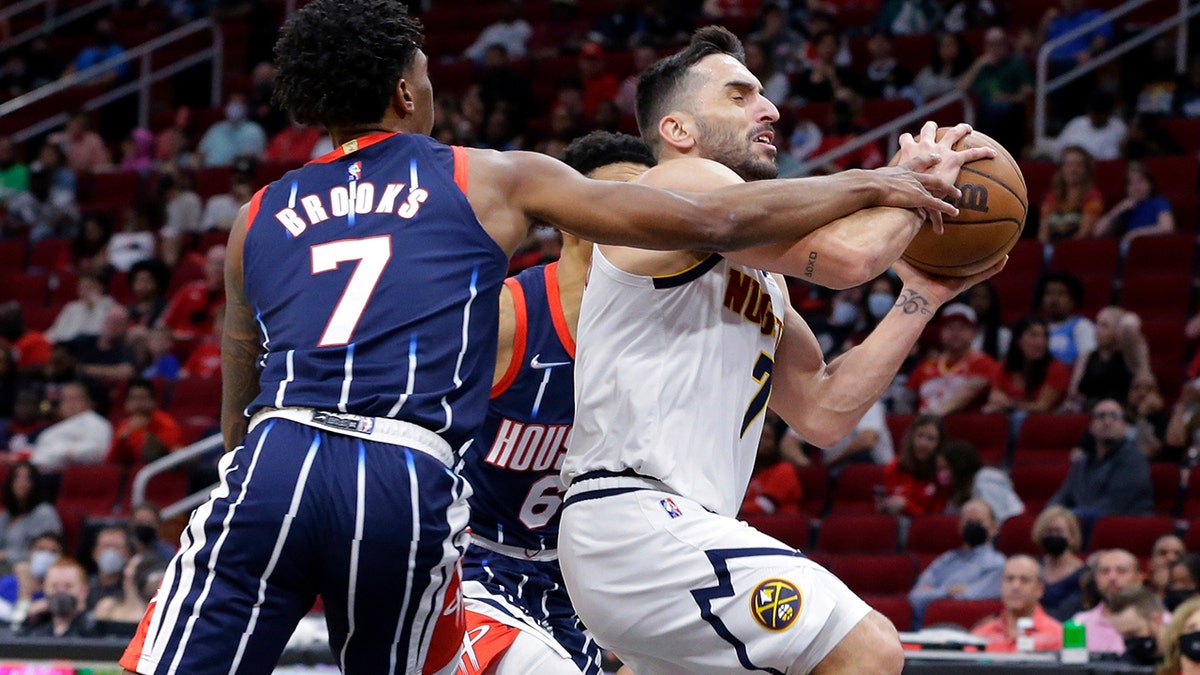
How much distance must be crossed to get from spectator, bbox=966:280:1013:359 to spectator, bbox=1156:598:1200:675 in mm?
4385

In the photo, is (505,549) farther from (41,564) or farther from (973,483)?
(41,564)

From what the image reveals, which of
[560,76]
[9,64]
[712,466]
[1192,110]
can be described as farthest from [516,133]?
[712,466]

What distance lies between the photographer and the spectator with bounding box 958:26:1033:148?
13102 mm

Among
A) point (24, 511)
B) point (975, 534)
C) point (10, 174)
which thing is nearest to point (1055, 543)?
point (975, 534)

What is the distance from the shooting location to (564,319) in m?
4.78

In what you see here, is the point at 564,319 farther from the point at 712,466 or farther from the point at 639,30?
the point at 639,30

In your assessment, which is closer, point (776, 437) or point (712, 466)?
point (712, 466)

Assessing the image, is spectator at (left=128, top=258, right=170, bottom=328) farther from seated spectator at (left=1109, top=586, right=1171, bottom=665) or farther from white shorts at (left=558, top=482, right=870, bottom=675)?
white shorts at (left=558, top=482, right=870, bottom=675)

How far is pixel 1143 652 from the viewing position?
7.16 m

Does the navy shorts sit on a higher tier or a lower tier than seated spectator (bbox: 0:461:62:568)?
higher

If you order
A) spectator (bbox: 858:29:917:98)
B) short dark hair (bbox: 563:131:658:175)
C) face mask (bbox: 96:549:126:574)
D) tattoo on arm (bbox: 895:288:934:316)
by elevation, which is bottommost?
face mask (bbox: 96:549:126:574)

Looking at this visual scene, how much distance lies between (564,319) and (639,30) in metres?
12.1

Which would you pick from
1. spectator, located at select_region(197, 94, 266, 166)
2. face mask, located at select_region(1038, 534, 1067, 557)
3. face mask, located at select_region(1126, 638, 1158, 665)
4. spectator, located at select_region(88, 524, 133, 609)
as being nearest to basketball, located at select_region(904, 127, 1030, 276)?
face mask, located at select_region(1126, 638, 1158, 665)

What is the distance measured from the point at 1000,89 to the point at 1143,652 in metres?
7.04
